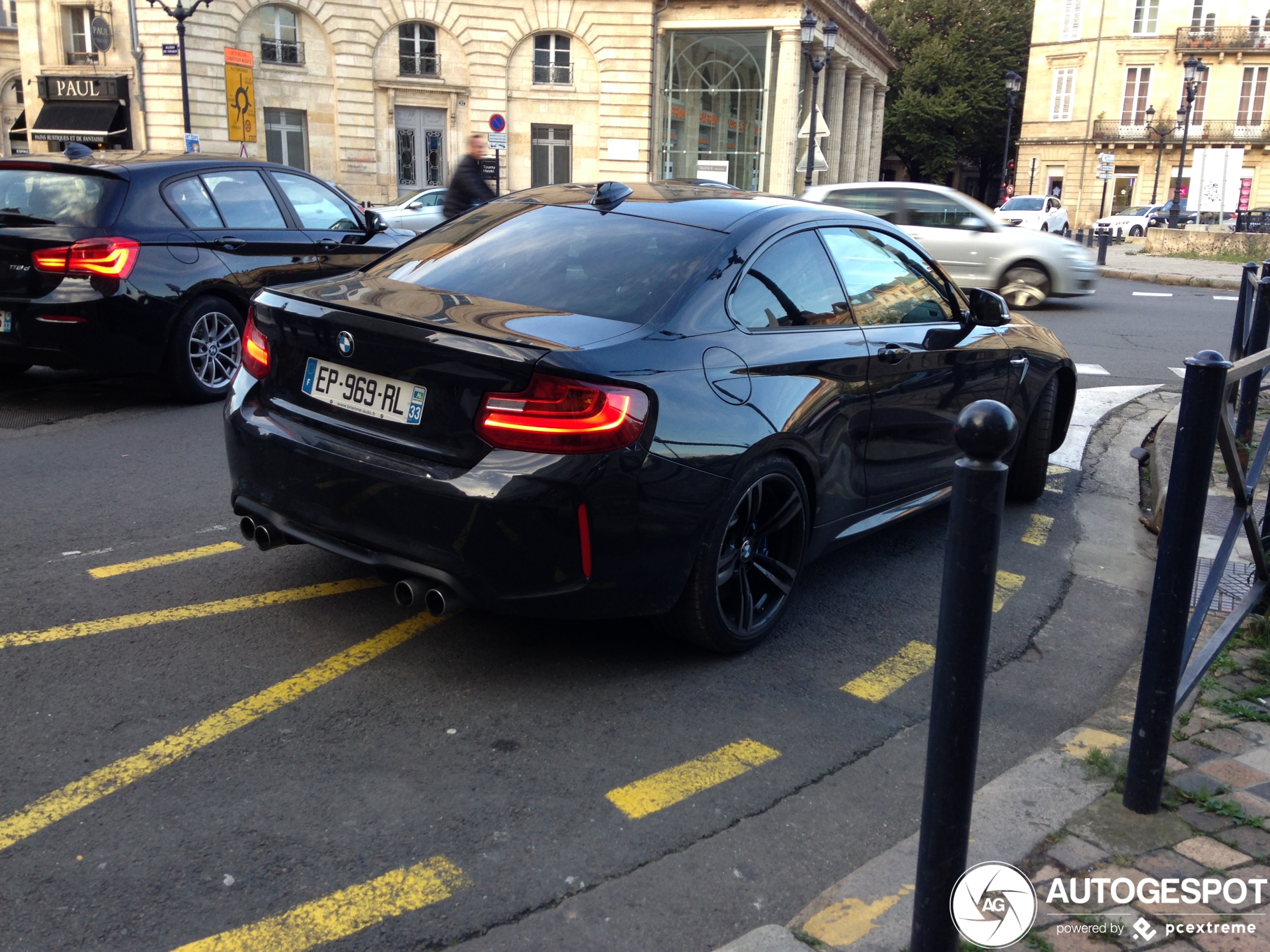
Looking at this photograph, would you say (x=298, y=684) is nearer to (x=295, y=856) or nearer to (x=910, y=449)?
(x=295, y=856)

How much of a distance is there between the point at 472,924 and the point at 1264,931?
171 centimetres

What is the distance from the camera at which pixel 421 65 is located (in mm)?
41344

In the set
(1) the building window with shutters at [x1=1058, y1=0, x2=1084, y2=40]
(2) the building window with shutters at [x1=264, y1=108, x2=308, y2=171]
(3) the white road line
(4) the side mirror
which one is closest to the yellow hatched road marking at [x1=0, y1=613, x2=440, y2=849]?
(4) the side mirror

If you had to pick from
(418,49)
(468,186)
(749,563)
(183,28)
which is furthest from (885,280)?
(418,49)

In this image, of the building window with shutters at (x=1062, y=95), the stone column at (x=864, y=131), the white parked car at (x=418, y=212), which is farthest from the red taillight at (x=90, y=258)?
the building window with shutters at (x=1062, y=95)

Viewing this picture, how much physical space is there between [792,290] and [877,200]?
41.5 ft

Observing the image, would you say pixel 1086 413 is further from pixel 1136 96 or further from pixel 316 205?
pixel 1136 96

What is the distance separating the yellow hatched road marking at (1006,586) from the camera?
4793 mm

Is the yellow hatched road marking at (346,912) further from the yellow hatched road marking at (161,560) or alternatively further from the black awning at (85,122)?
the black awning at (85,122)

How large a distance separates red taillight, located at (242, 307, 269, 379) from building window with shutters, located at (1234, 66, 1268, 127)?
7323 centimetres

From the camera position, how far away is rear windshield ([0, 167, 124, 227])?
7211 mm

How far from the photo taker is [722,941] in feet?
8.20

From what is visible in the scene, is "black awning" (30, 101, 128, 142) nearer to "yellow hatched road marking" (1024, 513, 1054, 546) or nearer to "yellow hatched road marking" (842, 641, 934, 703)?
"yellow hatched road marking" (1024, 513, 1054, 546)

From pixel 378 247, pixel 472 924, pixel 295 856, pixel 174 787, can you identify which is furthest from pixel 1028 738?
pixel 378 247
